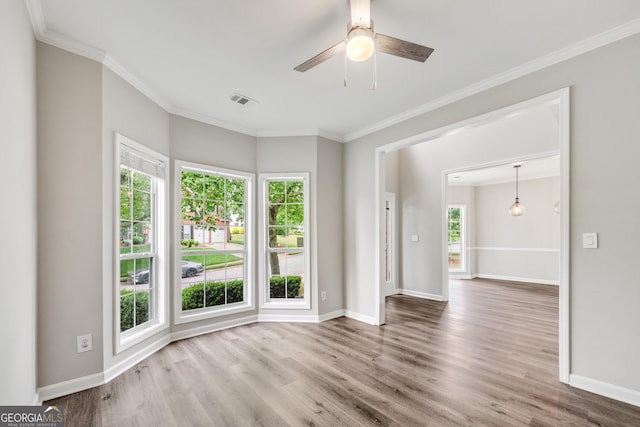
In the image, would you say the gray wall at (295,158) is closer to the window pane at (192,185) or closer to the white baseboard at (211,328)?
the window pane at (192,185)

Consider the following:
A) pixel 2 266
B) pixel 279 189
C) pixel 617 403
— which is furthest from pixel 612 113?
pixel 2 266

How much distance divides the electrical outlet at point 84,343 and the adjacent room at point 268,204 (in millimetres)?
15

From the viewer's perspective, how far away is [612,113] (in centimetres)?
229

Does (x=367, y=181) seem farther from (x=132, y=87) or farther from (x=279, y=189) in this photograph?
(x=132, y=87)

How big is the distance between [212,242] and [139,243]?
3.15 ft

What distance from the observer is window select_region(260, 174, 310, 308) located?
438cm

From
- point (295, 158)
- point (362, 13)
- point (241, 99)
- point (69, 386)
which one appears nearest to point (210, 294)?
point (69, 386)

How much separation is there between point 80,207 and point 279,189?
2482mm

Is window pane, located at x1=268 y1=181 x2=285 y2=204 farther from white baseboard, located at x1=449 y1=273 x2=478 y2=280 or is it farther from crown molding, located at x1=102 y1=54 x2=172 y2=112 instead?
white baseboard, located at x1=449 y1=273 x2=478 y2=280

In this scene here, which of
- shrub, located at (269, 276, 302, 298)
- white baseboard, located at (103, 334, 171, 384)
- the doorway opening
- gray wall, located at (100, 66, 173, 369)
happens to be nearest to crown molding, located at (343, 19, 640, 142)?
the doorway opening

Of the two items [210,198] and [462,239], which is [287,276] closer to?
[210,198]

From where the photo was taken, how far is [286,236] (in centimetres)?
443

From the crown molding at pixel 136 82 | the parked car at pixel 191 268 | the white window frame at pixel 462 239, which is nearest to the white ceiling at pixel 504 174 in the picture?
the white window frame at pixel 462 239
